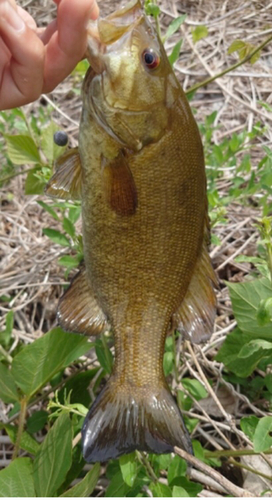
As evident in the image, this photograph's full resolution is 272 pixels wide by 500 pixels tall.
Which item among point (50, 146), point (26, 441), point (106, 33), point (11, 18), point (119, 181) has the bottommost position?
point (26, 441)

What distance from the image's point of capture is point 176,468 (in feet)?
5.98

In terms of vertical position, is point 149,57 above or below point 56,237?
above

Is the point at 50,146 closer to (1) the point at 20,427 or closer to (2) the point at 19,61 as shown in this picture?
(2) the point at 19,61

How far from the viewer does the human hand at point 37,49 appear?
4.71 ft

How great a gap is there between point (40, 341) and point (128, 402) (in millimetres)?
433

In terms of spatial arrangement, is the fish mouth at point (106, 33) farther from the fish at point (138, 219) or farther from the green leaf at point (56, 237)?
the green leaf at point (56, 237)

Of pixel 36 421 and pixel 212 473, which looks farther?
pixel 36 421

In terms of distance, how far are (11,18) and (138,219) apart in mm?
632

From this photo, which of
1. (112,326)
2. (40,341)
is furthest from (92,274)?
(40,341)

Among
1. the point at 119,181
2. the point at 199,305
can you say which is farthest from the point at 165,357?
the point at 119,181

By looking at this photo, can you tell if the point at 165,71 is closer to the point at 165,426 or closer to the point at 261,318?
the point at 261,318

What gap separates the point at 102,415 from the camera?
165 cm

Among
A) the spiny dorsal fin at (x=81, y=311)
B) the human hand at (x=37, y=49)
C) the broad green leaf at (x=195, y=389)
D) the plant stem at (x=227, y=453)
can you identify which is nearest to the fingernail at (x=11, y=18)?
the human hand at (x=37, y=49)

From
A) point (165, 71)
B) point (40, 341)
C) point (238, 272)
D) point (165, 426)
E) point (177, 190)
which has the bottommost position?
point (238, 272)
